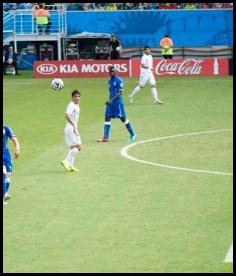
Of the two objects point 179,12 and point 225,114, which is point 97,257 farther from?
point 179,12

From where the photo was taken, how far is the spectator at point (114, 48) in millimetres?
52469

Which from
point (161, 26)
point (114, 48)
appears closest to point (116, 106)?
point (114, 48)

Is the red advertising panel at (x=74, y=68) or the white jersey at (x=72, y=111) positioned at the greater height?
the red advertising panel at (x=74, y=68)

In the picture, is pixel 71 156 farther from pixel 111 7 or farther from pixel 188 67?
pixel 111 7

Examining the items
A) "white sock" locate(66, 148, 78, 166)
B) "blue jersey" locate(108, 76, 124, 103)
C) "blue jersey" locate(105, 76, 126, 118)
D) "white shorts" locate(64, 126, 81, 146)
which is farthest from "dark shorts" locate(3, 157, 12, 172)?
"blue jersey" locate(108, 76, 124, 103)

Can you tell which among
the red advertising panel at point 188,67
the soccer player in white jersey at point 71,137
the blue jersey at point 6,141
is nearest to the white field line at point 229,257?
the blue jersey at point 6,141

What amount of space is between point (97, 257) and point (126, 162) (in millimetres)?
9566

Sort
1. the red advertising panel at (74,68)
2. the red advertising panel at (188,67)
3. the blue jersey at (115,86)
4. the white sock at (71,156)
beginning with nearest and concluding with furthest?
1. the white sock at (71,156)
2. the blue jersey at (115,86)
3. the red advertising panel at (188,67)
4. the red advertising panel at (74,68)

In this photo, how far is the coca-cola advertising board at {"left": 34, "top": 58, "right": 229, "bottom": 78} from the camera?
50.4 meters

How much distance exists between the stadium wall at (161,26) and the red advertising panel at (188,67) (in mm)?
6427

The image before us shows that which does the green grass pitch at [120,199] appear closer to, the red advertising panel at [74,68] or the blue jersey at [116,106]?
the blue jersey at [116,106]

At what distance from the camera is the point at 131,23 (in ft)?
188

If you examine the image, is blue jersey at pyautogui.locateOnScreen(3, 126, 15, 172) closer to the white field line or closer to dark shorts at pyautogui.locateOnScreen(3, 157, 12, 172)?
dark shorts at pyautogui.locateOnScreen(3, 157, 12, 172)

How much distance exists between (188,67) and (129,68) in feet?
10.4
